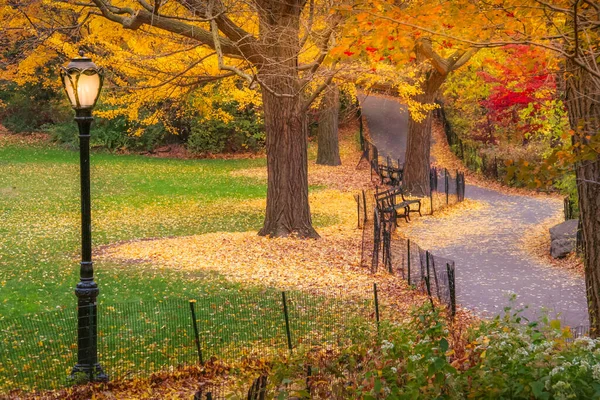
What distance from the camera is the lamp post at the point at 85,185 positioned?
9.12 m

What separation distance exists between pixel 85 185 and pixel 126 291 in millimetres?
5432

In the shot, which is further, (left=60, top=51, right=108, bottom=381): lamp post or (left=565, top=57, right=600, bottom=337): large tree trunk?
(left=60, top=51, right=108, bottom=381): lamp post

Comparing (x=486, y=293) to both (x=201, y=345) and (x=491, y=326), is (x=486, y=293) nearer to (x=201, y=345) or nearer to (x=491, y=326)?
(x=201, y=345)

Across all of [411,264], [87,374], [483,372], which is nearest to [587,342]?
[483,372]

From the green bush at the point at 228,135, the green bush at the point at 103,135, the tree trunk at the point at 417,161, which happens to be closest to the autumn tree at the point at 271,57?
the tree trunk at the point at 417,161

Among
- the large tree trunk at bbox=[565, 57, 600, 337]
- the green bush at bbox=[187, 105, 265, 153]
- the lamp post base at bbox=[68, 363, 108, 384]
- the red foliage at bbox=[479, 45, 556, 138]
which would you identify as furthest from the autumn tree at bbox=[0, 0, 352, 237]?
the green bush at bbox=[187, 105, 265, 153]

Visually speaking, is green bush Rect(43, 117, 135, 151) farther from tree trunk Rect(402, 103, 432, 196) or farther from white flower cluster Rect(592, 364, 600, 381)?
white flower cluster Rect(592, 364, 600, 381)

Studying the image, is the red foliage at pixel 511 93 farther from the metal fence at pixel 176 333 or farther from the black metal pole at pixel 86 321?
the black metal pole at pixel 86 321

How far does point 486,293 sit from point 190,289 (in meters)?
5.44

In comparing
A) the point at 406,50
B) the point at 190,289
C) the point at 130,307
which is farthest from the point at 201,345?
the point at 406,50

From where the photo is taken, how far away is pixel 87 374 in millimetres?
9242

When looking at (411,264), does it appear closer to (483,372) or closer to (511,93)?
(483,372)

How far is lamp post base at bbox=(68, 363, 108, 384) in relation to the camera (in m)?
9.16

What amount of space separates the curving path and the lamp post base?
4.89m
